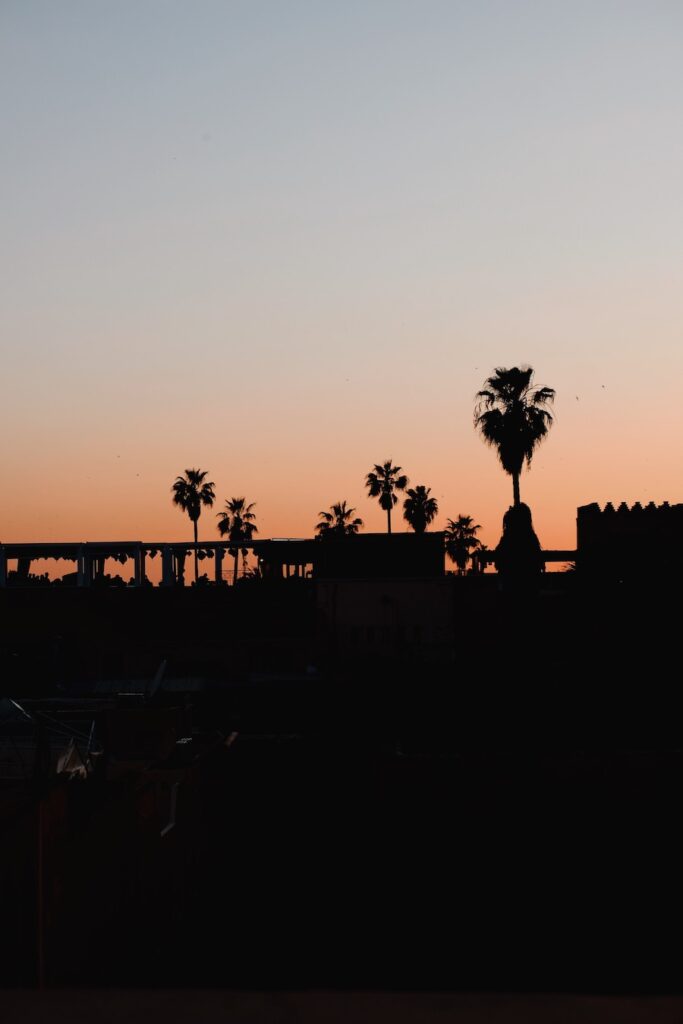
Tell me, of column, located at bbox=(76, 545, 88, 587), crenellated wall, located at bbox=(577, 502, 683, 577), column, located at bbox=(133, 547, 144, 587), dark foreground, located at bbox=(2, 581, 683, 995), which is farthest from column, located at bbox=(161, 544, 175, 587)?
dark foreground, located at bbox=(2, 581, 683, 995)

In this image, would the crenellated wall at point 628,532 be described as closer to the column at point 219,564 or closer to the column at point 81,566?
the column at point 219,564

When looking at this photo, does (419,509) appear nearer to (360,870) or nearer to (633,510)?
(633,510)

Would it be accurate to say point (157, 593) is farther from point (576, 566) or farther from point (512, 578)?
point (512, 578)

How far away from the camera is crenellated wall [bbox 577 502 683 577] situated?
56.7 meters

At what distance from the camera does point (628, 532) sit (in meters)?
66.4

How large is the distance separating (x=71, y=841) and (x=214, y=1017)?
7.70m

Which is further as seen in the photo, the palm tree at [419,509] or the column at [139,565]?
the palm tree at [419,509]

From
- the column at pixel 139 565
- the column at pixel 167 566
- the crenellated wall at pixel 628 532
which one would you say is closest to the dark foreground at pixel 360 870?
the crenellated wall at pixel 628 532

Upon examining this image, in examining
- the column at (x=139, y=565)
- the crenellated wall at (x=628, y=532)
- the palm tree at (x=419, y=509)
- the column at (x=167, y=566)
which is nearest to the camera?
the crenellated wall at (x=628, y=532)

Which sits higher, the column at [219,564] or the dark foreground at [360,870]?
the column at [219,564]

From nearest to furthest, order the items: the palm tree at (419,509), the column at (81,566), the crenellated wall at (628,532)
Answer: the crenellated wall at (628,532) < the column at (81,566) < the palm tree at (419,509)

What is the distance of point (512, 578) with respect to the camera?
18.2 m

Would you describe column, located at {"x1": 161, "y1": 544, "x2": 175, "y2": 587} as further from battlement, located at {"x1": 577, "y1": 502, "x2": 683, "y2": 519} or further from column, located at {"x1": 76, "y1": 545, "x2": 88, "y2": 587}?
battlement, located at {"x1": 577, "y1": 502, "x2": 683, "y2": 519}

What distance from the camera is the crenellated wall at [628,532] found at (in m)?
56.7
